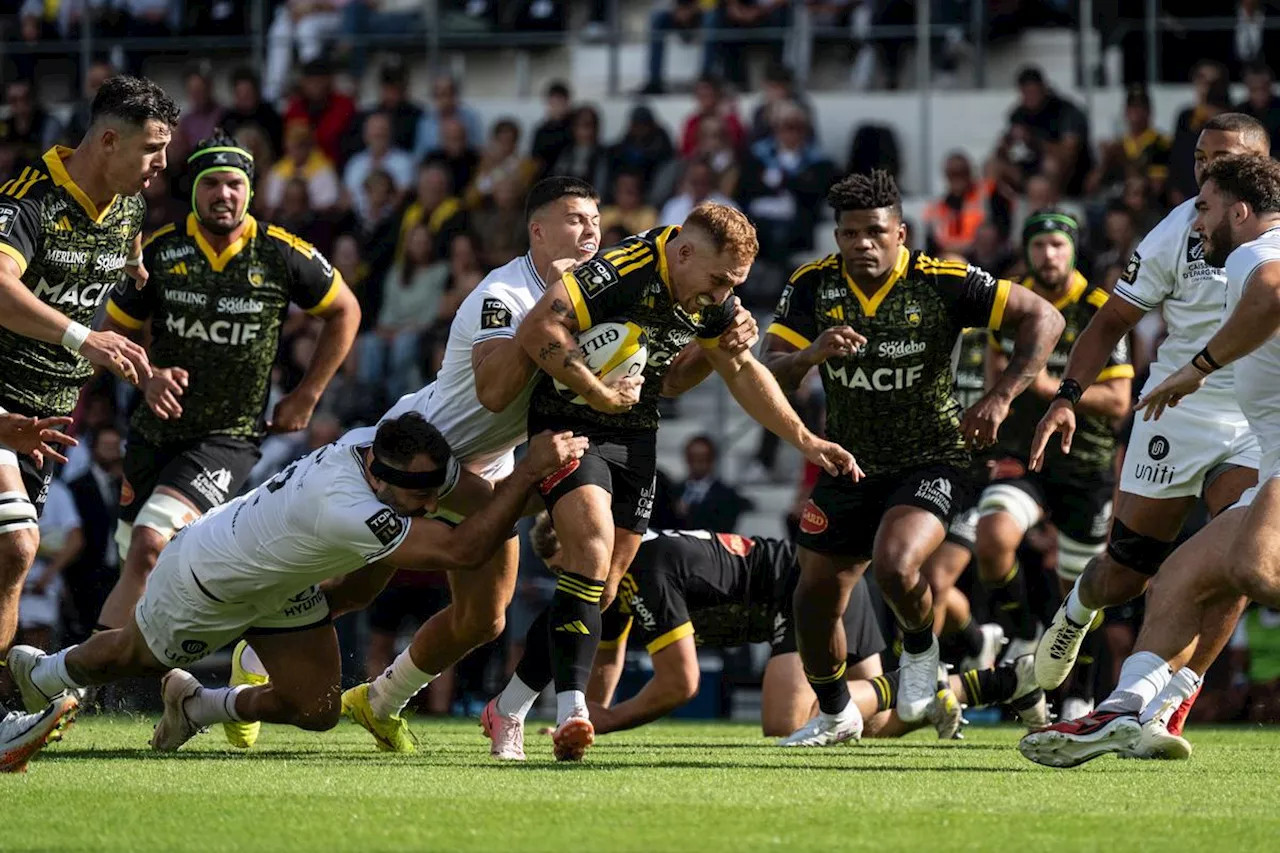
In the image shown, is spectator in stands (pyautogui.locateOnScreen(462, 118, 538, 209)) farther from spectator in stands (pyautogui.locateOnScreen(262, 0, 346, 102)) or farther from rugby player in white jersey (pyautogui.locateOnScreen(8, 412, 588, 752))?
rugby player in white jersey (pyautogui.locateOnScreen(8, 412, 588, 752))

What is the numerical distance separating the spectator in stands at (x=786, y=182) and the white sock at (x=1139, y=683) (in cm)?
1046

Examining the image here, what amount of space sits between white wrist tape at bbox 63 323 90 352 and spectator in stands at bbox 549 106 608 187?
35.0 ft

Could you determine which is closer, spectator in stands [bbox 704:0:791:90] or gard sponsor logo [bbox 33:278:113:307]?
gard sponsor logo [bbox 33:278:113:307]

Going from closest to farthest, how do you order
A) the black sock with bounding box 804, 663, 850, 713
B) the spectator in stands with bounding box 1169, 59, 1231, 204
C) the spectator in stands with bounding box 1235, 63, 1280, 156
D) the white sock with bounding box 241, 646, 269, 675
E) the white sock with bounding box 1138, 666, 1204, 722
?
the white sock with bounding box 1138, 666, 1204, 722, the white sock with bounding box 241, 646, 269, 675, the black sock with bounding box 804, 663, 850, 713, the spectator in stands with bounding box 1169, 59, 1231, 204, the spectator in stands with bounding box 1235, 63, 1280, 156

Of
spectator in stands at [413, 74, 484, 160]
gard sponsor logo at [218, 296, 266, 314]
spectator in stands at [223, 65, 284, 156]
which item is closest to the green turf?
gard sponsor logo at [218, 296, 266, 314]

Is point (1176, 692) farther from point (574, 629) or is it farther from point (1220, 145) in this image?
point (1220, 145)

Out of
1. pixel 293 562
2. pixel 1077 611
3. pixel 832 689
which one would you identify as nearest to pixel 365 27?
pixel 832 689

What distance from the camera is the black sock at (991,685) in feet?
35.0

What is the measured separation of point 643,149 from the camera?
19.0 metres

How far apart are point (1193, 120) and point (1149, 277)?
844 centimetres

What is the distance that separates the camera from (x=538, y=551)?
10406mm

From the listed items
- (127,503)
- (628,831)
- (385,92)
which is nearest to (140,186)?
(127,503)

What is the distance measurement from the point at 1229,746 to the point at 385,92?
507 inches

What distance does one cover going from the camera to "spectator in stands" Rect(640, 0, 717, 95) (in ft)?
67.5
